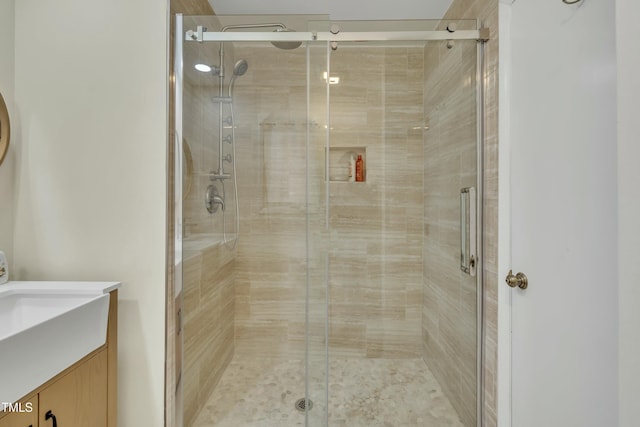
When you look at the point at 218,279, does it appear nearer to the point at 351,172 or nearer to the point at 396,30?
the point at 351,172

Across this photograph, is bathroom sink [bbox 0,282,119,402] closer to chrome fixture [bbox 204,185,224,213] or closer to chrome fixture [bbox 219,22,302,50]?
chrome fixture [bbox 204,185,224,213]

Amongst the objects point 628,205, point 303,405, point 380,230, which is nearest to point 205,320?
point 303,405

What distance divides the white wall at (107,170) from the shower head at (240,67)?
1.08 ft

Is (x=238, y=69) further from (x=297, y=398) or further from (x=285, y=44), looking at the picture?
(x=297, y=398)

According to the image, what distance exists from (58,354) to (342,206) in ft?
5.29

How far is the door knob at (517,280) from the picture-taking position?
3.78 ft

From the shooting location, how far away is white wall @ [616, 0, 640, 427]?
654mm

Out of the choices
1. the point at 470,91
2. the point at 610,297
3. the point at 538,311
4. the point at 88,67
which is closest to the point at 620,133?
the point at 610,297

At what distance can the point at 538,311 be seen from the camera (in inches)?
42.8

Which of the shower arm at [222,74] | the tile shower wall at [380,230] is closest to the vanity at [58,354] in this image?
the shower arm at [222,74]

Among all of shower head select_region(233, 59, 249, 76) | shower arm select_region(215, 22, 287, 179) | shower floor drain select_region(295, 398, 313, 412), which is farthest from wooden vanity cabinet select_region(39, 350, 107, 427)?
shower head select_region(233, 59, 249, 76)

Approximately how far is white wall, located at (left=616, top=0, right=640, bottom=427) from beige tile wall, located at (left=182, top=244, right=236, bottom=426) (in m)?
1.52

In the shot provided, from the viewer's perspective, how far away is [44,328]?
929mm

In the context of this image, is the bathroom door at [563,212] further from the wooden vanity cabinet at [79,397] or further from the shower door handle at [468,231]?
the wooden vanity cabinet at [79,397]
